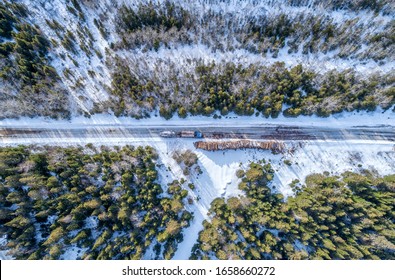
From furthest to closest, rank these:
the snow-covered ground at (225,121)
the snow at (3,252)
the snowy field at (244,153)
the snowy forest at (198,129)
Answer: the snow-covered ground at (225,121) < the snowy field at (244,153) < the snowy forest at (198,129) < the snow at (3,252)

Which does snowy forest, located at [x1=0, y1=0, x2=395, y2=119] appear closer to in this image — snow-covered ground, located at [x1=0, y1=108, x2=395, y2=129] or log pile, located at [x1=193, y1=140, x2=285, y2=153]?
snow-covered ground, located at [x1=0, y1=108, x2=395, y2=129]

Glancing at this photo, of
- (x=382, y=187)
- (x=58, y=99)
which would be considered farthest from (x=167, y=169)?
(x=382, y=187)

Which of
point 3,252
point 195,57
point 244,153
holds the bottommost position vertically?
point 3,252

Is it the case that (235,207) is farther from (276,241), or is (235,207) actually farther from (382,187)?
(382,187)

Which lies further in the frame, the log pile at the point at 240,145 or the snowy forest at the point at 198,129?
the log pile at the point at 240,145

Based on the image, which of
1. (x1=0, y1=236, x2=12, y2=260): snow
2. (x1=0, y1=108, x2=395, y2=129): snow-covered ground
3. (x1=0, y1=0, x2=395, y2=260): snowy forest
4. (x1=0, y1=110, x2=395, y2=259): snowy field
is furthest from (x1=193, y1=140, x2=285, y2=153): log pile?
(x1=0, y1=236, x2=12, y2=260): snow

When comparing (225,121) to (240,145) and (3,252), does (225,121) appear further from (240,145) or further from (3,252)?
(3,252)

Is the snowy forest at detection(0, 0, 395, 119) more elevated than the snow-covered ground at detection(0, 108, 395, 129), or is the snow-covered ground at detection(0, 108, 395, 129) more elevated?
the snowy forest at detection(0, 0, 395, 119)

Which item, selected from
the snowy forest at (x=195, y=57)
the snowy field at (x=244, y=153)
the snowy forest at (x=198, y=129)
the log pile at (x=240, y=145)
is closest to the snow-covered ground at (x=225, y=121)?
the snowy field at (x=244, y=153)

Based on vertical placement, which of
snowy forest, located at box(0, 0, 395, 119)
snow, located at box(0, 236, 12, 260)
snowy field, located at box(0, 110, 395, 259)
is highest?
snowy forest, located at box(0, 0, 395, 119)

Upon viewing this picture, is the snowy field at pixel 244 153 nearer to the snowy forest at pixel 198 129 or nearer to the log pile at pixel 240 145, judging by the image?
the snowy forest at pixel 198 129

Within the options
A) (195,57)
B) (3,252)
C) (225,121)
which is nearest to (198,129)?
(225,121)

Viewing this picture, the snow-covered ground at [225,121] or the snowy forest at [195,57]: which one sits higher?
the snowy forest at [195,57]
